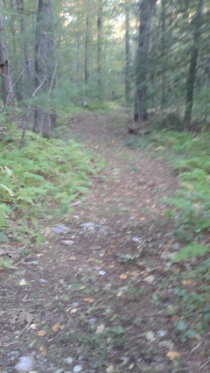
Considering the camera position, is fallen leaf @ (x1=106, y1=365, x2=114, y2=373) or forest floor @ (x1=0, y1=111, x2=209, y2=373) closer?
fallen leaf @ (x1=106, y1=365, x2=114, y2=373)

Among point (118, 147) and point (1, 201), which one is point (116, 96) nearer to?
point (118, 147)

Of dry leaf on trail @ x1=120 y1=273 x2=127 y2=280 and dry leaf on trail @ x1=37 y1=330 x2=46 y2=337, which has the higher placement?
dry leaf on trail @ x1=120 y1=273 x2=127 y2=280

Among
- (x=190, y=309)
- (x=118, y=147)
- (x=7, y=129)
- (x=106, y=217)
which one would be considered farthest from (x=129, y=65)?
(x=190, y=309)

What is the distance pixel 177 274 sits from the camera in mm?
3734

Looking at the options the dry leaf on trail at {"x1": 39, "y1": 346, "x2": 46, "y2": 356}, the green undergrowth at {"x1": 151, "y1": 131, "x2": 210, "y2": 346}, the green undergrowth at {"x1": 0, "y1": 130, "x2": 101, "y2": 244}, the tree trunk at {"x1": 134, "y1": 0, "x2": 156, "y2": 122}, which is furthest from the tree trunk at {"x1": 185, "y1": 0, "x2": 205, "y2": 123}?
the dry leaf on trail at {"x1": 39, "y1": 346, "x2": 46, "y2": 356}

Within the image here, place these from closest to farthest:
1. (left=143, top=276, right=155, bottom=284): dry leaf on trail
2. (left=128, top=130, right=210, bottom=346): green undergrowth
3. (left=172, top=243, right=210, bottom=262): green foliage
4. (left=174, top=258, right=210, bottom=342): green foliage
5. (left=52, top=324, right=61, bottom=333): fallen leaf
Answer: (left=174, top=258, right=210, bottom=342): green foliage
(left=128, top=130, right=210, bottom=346): green undergrowth
(left=52, top=324, right=61, bottom=333): fallen leaf
(left=172, top=243, right=210, bottom=262): green foliage
(left=143, top=276, right=155, bottom=284): dry leaf on trail

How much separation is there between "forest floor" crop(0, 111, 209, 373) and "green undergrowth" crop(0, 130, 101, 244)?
414mm

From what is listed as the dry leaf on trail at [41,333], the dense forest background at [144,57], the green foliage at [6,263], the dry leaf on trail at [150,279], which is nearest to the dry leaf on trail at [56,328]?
the dry leaf on trail at [41,333]

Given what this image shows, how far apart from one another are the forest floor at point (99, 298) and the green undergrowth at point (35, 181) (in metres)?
0.41

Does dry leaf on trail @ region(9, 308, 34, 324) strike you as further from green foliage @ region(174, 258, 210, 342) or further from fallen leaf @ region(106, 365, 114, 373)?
green foliage @ region(174, 258, 210, 342)

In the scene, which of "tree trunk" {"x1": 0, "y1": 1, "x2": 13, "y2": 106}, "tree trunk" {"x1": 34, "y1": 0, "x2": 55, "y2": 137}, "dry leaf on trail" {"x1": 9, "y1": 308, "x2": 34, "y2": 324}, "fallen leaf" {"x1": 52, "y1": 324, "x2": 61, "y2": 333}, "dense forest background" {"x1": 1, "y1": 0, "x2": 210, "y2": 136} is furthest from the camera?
"dense forest background" {"x1": 1, "y1": 0, "x2": 210, "y2": 136}

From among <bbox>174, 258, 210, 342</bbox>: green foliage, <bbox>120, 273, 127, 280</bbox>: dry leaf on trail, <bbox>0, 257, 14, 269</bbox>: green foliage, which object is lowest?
<bbox>0, 257, 14, 269</bbox>: green foliage

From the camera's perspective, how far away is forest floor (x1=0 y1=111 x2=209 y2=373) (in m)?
2.85

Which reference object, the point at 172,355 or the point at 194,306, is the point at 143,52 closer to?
the point at 194,306
